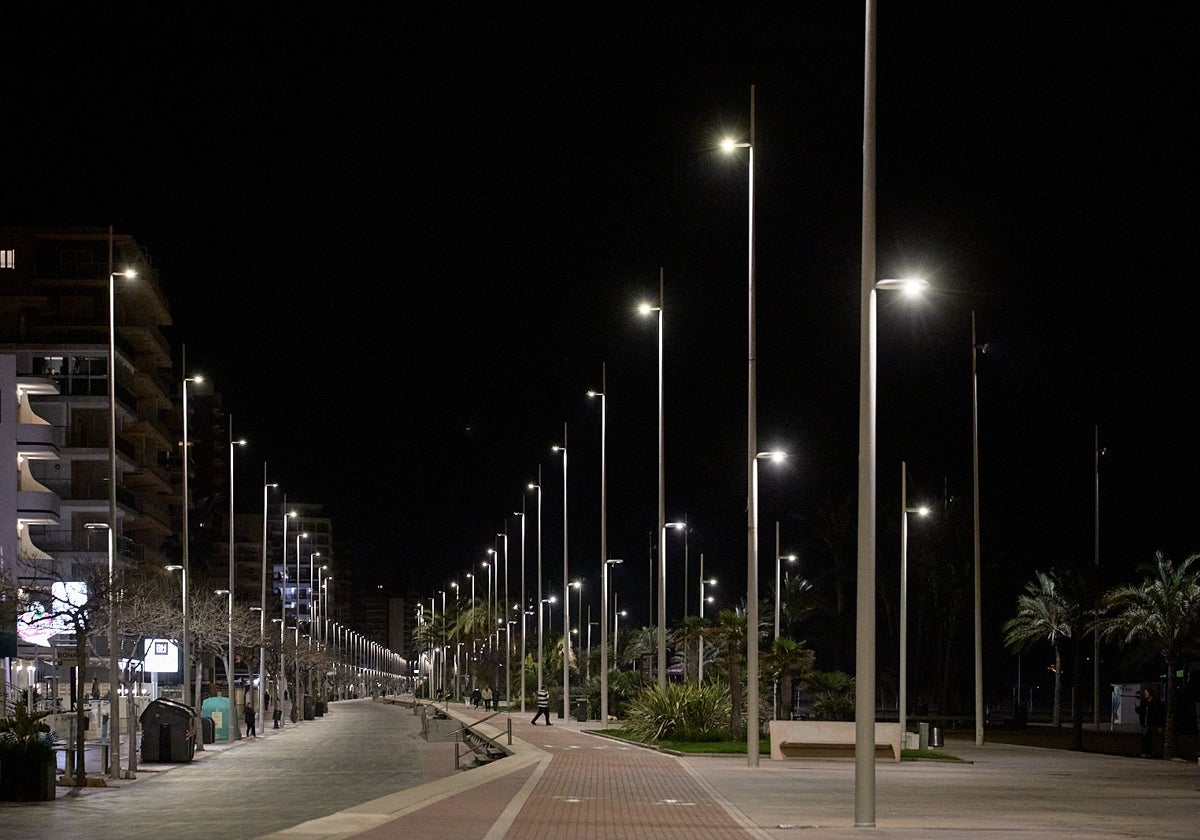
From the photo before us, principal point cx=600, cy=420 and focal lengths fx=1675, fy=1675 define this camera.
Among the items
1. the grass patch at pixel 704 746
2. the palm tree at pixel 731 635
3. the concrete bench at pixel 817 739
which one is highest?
the palm tree at pixel 731 635

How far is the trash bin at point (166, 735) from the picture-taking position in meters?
40.9

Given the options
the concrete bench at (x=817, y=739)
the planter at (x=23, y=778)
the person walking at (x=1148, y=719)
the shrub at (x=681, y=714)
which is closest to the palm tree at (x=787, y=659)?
the shrub at (x=681, y=714)

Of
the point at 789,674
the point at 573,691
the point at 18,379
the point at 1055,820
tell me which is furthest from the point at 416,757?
the point at 573,691

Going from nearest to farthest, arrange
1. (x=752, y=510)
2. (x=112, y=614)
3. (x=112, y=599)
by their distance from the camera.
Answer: (x=752, y=510) < (x=112, y=614) < (x=112, y=599)

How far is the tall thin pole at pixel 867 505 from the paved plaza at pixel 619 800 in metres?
0.77

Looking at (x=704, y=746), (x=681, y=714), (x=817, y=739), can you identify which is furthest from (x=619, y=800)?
(x=681, y=714)

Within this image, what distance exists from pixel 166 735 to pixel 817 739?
15799 millimetres

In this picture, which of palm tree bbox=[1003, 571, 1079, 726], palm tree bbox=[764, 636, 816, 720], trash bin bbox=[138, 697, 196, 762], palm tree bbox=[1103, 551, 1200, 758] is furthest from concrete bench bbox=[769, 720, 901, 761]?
Answer: palm tree bbox=[1003, 571, 1079, 726]

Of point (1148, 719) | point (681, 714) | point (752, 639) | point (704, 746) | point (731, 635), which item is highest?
point (752, 639)

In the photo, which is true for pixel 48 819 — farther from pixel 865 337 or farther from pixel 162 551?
pixel 162 551

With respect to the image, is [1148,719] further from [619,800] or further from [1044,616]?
[1044,616]

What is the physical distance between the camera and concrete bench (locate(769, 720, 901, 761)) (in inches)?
1518

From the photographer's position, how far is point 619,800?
78.0 ft

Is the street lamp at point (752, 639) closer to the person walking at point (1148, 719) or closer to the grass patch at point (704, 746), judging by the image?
the grass patch at point (704, 746)
